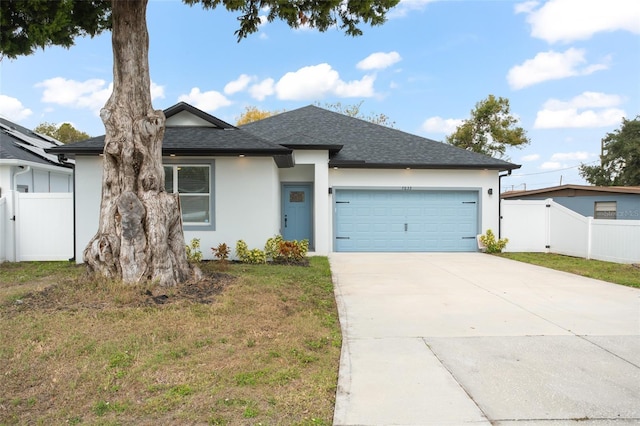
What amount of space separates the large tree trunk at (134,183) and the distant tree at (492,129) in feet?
76.4

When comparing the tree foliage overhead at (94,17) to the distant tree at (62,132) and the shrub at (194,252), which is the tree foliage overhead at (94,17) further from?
the distant tree at (62,132)

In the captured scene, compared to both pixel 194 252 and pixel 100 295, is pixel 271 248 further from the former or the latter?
pixel 100 295

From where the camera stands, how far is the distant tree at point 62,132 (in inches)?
1337

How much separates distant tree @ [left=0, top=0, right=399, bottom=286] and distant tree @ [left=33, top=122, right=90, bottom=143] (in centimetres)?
3081

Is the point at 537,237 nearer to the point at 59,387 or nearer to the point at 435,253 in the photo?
the point at 435,253

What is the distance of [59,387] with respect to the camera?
131 inches

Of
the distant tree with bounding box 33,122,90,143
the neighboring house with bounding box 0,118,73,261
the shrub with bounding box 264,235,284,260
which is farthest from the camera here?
the distant tree with bounding box 33,122,90,143

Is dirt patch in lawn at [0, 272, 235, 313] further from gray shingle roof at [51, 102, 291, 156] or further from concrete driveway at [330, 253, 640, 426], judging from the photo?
gray shingle roof at [51, 102, 291, 156]

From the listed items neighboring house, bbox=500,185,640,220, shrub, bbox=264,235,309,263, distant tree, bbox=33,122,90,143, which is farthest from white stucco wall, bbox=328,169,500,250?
distant tree, bbox=33,122,90,143

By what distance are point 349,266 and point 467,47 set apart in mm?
11212

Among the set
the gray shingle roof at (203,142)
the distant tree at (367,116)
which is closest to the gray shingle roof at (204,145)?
the gray shingle roof at (203,142)

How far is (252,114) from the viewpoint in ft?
115

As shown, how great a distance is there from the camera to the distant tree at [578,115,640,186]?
28266 millimetres

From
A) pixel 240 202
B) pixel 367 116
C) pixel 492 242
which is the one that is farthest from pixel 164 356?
pixel 367 116
